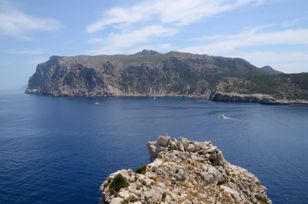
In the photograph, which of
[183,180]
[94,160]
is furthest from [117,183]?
[94,160]

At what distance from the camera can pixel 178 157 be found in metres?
74.9

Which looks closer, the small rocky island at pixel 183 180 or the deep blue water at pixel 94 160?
the small rocky island at pixel 183 180

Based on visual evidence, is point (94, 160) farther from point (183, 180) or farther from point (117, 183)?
point (117, 183)

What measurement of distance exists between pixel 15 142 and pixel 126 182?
126 metres

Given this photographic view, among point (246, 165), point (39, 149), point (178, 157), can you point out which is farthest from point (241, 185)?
point (39, 149)

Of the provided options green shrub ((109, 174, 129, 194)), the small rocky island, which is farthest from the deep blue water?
green shrub ((109, 174, 129, 194))

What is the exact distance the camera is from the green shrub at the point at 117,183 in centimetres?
5862

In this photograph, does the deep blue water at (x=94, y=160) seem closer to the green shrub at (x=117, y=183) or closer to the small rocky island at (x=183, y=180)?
the small rocky island at (x=183, y=180)

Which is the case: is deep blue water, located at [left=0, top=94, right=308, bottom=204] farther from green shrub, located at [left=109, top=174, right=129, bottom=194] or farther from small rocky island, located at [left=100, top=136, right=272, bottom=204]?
green shrub, located at [left=109, top=174, right=129, bottom=194]

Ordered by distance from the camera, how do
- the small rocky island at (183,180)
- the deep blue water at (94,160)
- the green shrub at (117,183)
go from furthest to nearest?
the deep blue water at (94,160) → the green shrub at (117,183) → the small rocky island at (183,180)

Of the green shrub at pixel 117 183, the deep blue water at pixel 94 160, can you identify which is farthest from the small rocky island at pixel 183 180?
the deep blue water at pixel 94 160

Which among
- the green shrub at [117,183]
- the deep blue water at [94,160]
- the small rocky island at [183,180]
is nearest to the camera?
the small rocky island at [183,180]

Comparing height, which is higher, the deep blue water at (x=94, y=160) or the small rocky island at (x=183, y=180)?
the small rocky island at (x=183, y=180)

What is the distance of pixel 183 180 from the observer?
66.6 meters
